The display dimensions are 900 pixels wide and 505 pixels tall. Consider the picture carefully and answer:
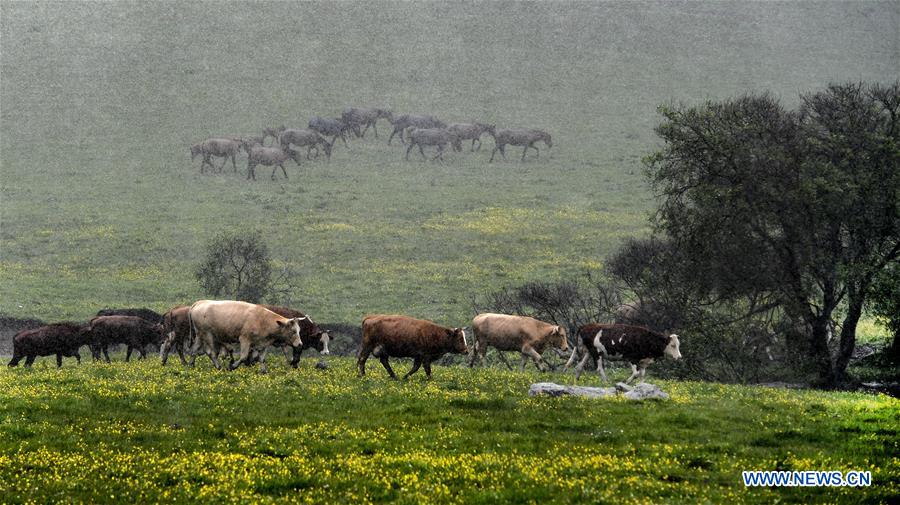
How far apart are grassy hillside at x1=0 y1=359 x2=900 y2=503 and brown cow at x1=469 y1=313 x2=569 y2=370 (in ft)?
19.5

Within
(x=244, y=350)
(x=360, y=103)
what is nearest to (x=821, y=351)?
(x=244, y=350)

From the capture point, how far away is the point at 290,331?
26.1 meters

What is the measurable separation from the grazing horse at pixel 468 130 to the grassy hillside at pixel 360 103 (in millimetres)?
1836

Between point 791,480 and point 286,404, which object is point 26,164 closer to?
point 286,404

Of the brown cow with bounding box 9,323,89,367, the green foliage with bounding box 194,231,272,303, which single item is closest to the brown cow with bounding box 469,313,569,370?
the brown cow with bounding box 9,323,89,367

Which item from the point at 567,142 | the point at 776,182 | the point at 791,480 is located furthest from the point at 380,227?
the point at 791,480

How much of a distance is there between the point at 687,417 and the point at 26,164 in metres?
71.7

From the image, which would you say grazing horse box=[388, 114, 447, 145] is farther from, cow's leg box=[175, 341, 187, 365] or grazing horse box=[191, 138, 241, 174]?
cow's leg box=[175, 341, 187, 365]

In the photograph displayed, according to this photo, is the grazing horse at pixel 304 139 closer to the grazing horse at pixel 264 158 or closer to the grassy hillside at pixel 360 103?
the grassy hillside at pixel 360 103

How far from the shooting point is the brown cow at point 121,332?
31.0 m

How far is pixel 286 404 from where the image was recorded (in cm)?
2044

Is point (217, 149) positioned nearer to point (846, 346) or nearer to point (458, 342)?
point (458, 342)

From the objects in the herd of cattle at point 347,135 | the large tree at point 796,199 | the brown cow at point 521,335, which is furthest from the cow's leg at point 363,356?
the herd of cattle at point 347,135

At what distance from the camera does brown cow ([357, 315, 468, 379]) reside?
25203mm
